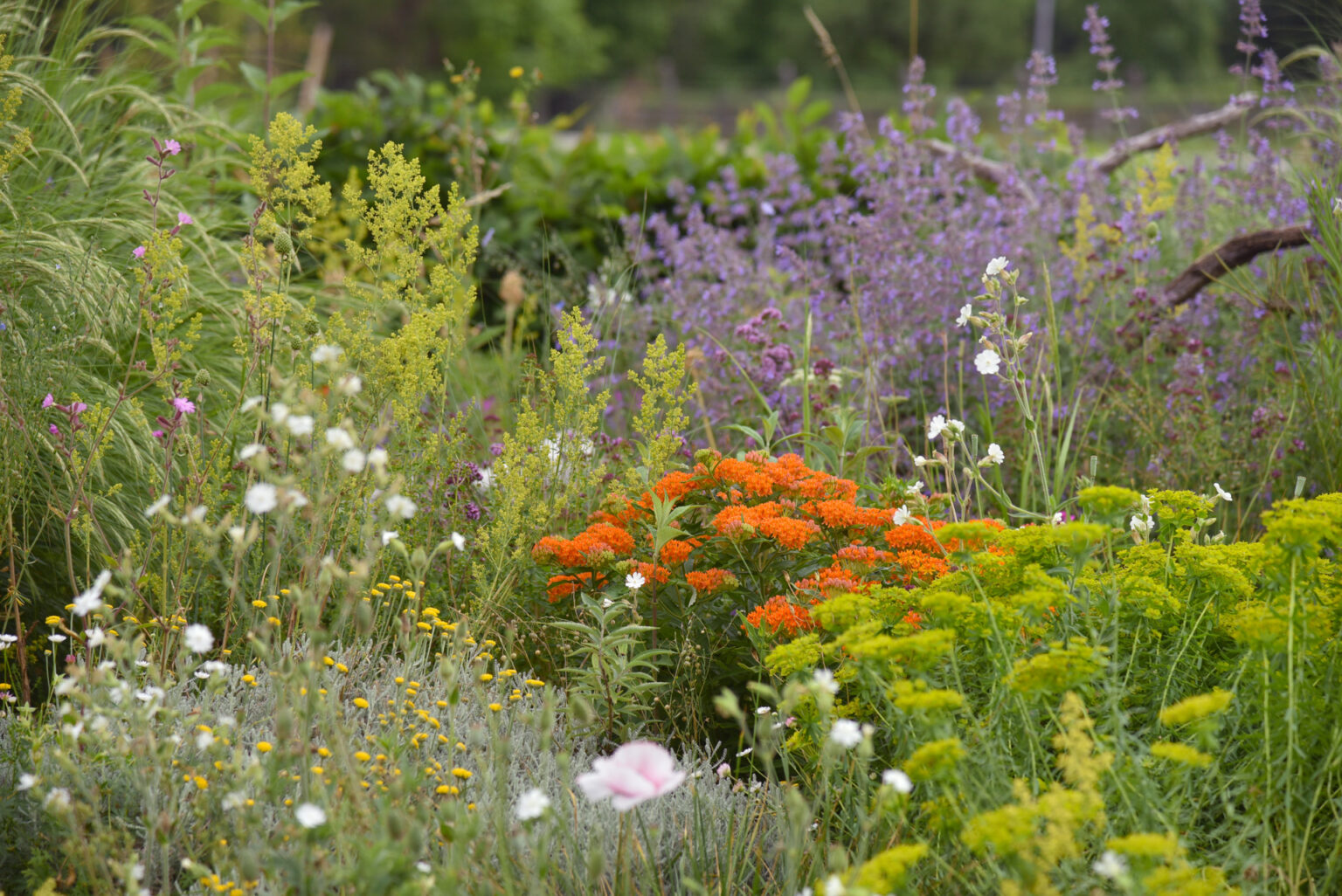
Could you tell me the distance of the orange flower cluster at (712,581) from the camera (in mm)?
2473

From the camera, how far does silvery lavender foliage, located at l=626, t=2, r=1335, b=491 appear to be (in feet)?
13.5

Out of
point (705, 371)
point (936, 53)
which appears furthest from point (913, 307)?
point (936, 53)

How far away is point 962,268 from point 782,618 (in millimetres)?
2451

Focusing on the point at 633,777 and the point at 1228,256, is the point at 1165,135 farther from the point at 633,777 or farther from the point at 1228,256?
the point at 633,777

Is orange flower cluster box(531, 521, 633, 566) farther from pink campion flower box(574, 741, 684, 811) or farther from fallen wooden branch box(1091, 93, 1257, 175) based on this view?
fallen wooden branch box(1091, 93, 1257, 175)

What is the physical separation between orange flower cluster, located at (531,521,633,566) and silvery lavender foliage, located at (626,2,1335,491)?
119 cm

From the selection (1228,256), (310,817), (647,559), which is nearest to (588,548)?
(647,559)

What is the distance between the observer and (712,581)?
97.9 inches

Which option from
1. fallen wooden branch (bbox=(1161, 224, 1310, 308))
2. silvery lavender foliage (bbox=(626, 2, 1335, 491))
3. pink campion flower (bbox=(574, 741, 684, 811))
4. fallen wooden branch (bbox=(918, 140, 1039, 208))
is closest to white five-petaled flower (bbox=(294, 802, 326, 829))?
pink campion flower (bbox=(574, 741, 684, 811))

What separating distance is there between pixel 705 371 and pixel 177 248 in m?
2.18

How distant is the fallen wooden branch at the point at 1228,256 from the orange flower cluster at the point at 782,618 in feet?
7.19

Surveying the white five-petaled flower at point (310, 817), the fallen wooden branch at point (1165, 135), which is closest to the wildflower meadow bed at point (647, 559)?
the white five-petaled flower at point (310, 817)

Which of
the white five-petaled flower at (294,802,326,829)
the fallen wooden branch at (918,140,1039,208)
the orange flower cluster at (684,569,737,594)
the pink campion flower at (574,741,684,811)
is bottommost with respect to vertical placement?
the orange flower cluster at (684,569,737,594)

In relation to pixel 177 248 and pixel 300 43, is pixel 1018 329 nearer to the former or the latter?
pixel 177 248
